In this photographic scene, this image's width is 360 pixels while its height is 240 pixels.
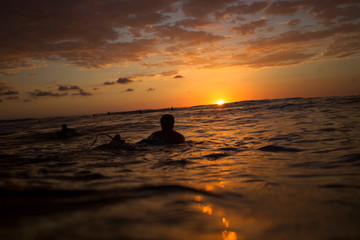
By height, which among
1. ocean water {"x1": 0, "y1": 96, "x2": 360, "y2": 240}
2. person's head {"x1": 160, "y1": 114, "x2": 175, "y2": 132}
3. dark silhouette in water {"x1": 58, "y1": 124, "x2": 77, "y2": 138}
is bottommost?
ocean water {"x1": 0, "y1": 96, "x2": 360, "y2": 240}

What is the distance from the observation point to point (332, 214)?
6.65 ft

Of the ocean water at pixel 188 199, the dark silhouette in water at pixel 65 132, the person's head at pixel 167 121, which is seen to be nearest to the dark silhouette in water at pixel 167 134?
the person's head at pixel 167 121

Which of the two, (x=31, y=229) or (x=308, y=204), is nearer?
(x=31, y=229)

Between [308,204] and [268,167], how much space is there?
1.57 m

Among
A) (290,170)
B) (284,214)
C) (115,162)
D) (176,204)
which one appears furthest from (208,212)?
(115,162)

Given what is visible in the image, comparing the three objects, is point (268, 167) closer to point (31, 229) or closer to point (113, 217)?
point (113, 217)

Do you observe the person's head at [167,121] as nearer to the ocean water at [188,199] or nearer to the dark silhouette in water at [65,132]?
the ocean water at [188,199]

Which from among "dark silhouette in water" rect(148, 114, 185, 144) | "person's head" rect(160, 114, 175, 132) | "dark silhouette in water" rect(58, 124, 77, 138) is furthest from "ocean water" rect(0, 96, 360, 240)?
"dark silhouette in water" rect(58, 124, 77, 138)

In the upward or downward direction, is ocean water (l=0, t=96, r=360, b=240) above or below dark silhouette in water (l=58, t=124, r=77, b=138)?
below

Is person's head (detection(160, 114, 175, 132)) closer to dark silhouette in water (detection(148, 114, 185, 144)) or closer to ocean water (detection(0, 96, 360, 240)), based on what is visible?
dark silhouette in water (detection(148, 114, 185, 144))

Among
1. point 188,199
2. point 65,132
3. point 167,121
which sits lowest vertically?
point 188,199

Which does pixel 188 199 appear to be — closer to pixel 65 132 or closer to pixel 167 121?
pixel 167 121

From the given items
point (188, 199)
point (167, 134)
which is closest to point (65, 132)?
point (167, 134)

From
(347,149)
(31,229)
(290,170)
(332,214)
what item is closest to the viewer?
(31,229)
